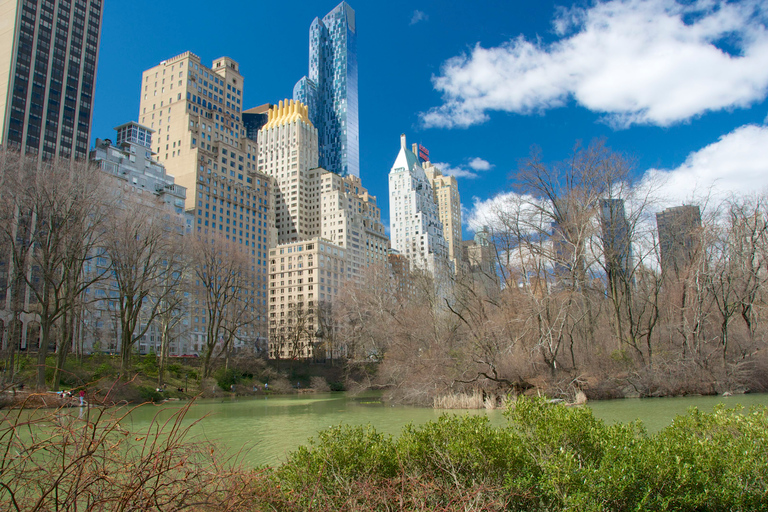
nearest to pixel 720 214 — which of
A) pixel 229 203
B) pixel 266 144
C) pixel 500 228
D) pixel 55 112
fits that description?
pixel 500 228

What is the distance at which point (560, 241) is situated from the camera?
97.5 ft

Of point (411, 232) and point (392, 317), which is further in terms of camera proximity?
point (411, 232)

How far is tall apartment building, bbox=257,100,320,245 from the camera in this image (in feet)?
481

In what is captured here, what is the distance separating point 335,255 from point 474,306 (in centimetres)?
9164

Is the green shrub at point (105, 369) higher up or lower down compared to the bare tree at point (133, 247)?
lower down

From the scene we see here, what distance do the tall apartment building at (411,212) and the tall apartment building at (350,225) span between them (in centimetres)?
2092

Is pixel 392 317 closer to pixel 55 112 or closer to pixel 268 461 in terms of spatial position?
pixel 268 461

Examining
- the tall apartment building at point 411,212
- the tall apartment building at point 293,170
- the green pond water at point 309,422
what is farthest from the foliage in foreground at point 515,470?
the tall apartment building at point 411,212

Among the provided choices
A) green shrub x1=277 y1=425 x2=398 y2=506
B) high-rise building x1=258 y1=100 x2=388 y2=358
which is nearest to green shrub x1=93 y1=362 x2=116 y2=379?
green shrub x1=277 y1=425 x2=398 y2=506

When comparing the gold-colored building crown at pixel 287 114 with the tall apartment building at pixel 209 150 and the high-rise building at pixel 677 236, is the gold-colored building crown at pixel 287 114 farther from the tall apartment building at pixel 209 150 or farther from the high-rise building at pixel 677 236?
the high-rise building at pixel 677 236

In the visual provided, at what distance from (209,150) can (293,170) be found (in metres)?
40.4

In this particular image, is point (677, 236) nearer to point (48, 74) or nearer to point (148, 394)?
point (148, 394)

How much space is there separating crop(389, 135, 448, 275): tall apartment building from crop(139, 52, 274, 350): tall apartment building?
209 feet

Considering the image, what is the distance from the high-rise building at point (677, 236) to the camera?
30469 millimetres
